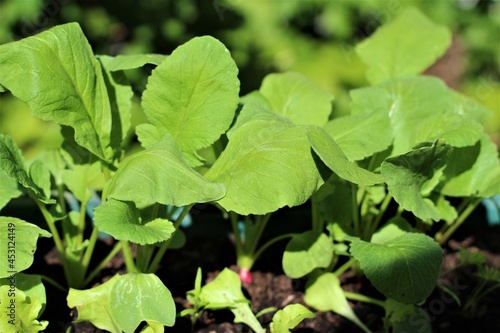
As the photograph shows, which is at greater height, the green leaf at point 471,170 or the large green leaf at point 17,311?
the green leaf at point 471,170

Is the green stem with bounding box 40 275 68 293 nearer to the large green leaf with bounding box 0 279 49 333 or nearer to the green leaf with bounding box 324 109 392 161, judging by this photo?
the large green leaf with bounding box 0 279 49 333

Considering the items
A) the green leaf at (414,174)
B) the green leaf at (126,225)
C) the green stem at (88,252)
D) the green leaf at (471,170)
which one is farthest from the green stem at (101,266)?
the green leaf at (471,170)

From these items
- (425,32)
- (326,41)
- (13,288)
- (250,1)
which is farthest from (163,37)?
(13,288)

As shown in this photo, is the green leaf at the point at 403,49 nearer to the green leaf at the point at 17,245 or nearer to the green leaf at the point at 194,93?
the green leaf at the point at 194,93

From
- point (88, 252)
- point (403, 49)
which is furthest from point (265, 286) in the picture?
point (403, 49)

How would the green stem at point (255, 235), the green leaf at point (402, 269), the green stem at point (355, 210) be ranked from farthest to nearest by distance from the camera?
the green stem at point (255, 235)
the green stem at point (355, 210)
the green leaf at point (402, 269)

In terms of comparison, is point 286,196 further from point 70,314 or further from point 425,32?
point 425,32
